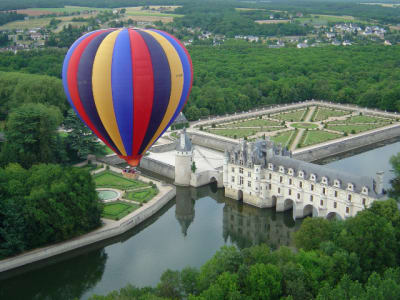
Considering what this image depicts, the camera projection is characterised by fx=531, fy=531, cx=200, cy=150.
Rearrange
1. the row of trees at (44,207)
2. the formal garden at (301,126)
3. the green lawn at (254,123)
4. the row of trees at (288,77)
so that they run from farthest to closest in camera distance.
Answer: the row of trees at (288,77), the green lawn at (254,123), the formal garden at (301,126), the row of trees at (44,207)

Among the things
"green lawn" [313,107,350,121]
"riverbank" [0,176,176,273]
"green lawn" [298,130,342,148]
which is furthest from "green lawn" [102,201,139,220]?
"green lawn" [313,107,350,121]

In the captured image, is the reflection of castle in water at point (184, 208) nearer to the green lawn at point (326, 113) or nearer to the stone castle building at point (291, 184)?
the stone castle building at point (291, 184)

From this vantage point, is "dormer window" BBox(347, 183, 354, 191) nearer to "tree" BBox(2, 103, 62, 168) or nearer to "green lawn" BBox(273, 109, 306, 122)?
"tree" BBox(2, 103, 62, 168)

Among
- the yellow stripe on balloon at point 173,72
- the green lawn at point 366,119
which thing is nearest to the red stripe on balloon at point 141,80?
the yellow stripe on balloon at point 173,72

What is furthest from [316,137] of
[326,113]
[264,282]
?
[264,282]

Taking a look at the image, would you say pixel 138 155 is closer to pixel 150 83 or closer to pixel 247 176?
pixel 150 83
